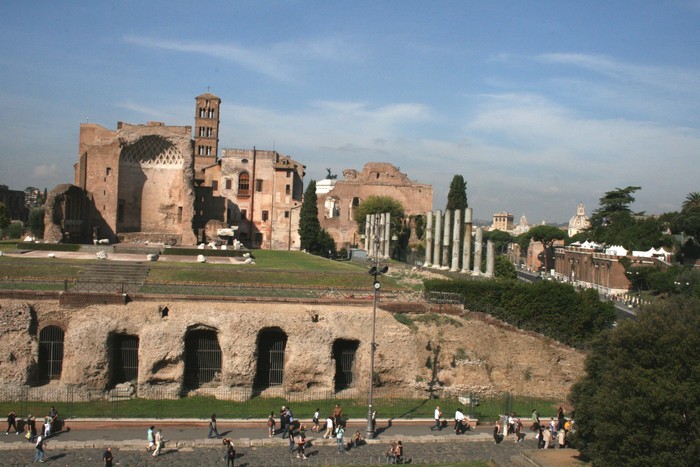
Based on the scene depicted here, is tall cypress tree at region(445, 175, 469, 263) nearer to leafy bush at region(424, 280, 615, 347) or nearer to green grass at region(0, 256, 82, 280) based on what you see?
leafy bush at region(424, 280, 615, 347)

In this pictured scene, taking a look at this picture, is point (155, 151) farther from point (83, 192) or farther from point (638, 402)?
point (638, 402)

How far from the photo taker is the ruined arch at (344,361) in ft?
93.2

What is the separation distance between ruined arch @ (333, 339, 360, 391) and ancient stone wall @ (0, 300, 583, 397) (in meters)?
0.33

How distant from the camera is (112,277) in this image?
3173 centimetres

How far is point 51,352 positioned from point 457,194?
46621 mm

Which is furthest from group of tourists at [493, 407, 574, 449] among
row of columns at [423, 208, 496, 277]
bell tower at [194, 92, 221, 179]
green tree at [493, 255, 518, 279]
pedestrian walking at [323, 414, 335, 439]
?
bell tower at [194, 92, 221, 179]

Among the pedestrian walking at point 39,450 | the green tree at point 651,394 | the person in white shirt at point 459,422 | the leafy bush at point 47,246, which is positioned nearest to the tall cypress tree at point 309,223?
the leafy bush at point 47,246

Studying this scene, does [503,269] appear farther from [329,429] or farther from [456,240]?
[329,429]

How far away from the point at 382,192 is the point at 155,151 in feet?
85.3

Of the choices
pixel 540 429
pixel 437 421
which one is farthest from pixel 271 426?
pixel 540 429

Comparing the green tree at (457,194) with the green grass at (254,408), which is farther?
the green tree at (457,194)

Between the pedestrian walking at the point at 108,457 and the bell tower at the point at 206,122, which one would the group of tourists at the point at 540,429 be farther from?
the bell tower at the point at 206,122

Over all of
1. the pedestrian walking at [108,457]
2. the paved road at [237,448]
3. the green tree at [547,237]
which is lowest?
the paved road at [237,448]

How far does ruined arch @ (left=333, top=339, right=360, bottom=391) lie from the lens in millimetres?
28422
